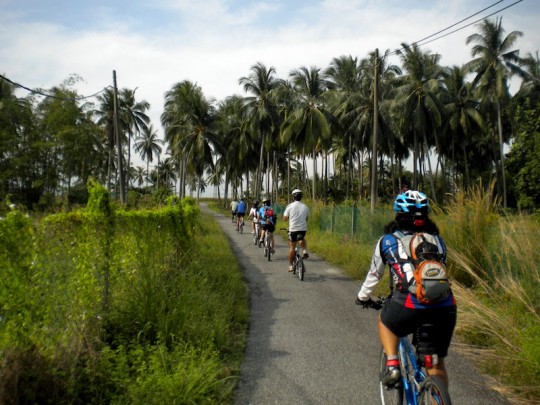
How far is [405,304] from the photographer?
2.74 metres

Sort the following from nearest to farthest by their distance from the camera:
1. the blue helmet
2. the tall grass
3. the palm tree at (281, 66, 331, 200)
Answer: the blue helmet → the tall grass → the palm tree at (281, 66, 331, 200)

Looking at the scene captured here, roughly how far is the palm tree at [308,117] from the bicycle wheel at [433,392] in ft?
102

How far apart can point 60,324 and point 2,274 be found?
83 cm

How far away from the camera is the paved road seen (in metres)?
3.84

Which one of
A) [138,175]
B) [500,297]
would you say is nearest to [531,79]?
[500,297]

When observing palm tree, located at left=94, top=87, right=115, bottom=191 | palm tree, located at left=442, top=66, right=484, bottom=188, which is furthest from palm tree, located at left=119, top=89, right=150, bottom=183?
palm tree, located at left=442, top=66, right=484, bottom=188

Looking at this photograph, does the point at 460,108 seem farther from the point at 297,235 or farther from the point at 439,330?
the point at 439,330

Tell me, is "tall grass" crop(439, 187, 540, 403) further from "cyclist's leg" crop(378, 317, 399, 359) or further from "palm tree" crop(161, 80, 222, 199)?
"palm tree" crop(161, 80, 222, 199)

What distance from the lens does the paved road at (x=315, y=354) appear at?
3844mm

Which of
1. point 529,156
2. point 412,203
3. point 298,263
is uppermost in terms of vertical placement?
point 529,156

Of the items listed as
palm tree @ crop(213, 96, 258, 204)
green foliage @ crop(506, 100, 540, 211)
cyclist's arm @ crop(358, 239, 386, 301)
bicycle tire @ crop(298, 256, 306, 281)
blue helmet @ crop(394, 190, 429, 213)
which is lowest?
bicycle tire @ crop(298, 256, 306, 281)

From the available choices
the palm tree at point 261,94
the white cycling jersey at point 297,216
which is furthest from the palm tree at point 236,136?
the white cycling jersey at point 297,216

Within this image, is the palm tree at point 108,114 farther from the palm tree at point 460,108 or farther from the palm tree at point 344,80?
the palm tree at point 460,108

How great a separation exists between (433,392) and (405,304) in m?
0.52
